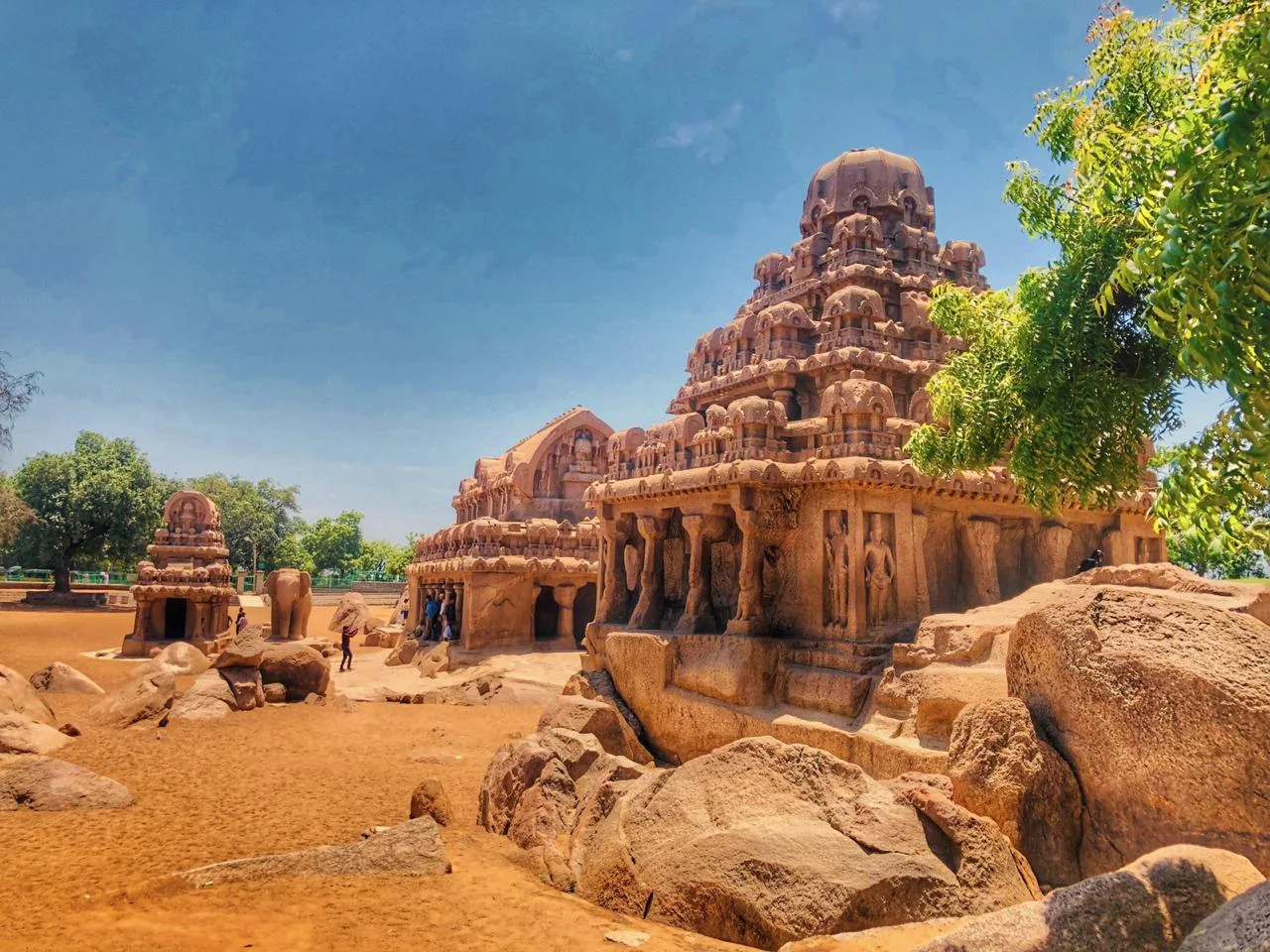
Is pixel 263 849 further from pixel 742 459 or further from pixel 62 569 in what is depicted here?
pixel 62 569

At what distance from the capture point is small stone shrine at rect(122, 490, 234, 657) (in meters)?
23.5

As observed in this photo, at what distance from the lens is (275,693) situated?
15227mm

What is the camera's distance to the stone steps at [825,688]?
10.4m

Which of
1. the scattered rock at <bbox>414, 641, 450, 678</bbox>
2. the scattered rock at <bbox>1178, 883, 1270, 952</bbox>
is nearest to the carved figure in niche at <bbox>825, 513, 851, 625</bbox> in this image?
the scattered rock at <bbox>1178, 883, 1270, 952</bbox>

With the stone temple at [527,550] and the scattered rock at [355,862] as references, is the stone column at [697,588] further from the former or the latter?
the stone temple at [527,550]

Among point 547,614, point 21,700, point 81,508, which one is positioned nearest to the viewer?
point 21,700

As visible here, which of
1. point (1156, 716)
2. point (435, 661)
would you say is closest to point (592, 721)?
point (1156, 716)

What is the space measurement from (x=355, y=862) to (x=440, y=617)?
18519 millimetres

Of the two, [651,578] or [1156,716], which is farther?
[651,578]

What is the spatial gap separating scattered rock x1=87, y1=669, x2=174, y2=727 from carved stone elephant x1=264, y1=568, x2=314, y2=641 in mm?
11214

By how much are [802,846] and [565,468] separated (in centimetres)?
2049

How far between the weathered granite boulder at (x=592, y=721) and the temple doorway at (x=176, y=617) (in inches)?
749

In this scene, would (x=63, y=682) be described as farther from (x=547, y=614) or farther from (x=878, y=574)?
(x=878, y=574)

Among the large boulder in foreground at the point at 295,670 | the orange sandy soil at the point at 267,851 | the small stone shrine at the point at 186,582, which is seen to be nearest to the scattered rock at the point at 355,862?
the orange sandy soil at the point at 267,851
